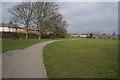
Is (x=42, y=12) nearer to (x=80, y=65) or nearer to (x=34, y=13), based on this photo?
(x=34, y=13)

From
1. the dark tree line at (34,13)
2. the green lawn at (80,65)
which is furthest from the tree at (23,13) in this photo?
the green lawn at (80,65)

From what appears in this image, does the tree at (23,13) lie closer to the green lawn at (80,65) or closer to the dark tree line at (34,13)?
the dark tree line at (34,13)

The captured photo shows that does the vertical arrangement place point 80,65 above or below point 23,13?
below

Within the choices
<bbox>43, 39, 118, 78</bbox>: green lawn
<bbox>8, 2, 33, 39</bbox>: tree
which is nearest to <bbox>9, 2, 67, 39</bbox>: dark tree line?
<bbox>8, 2, 33, 39</bbox>: tree

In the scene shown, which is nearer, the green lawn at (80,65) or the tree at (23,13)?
the green lawn at (80,65)

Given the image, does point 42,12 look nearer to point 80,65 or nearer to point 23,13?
point 23,13

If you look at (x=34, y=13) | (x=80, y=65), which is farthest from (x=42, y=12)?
(x=80, y=65)

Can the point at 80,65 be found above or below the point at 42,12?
below

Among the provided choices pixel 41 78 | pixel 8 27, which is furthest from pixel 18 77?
pixel 8 27

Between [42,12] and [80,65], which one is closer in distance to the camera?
[80,65]

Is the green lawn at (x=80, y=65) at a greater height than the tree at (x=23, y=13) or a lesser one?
lesser

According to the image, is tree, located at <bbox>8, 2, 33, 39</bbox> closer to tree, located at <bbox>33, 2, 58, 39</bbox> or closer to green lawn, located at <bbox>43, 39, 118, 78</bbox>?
tree, located at <bbox>33, 2, 58, 39</bbox>

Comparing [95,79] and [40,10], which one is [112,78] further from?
[40,10]

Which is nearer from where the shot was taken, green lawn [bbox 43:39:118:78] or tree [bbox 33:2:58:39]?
green lawn [bbox 43:39:118:78]
